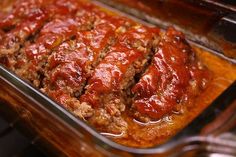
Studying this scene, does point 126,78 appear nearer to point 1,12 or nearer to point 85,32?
point 85,32

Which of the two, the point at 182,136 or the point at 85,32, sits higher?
the point at 182,136

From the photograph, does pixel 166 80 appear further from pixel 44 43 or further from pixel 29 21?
pixel 29 21

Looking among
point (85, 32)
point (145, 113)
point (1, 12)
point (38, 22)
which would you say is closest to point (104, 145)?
point (145, 113)

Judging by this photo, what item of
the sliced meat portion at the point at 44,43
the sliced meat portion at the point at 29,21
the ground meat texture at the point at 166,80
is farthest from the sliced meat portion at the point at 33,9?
the ground meat texture at the point at 166,80

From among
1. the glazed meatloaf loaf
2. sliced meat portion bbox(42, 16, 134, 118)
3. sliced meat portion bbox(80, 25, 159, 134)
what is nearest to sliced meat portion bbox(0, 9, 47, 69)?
the glazed meatloaf loaf

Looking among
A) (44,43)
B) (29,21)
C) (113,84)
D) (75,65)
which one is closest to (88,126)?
(113,84)

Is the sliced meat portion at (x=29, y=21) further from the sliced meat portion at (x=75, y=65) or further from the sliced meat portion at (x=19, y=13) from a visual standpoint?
the sliced meat portion at (x=75, y=65)
